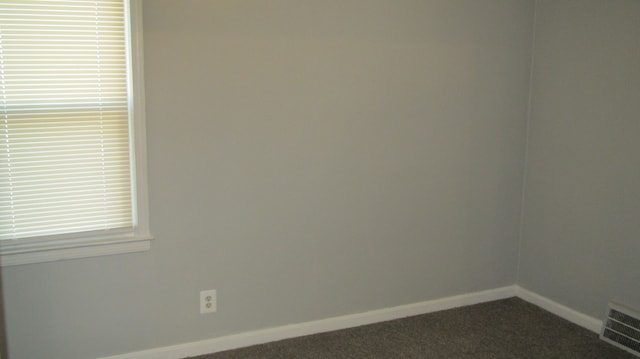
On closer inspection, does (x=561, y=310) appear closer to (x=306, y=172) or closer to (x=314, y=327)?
(x=314, y=327)

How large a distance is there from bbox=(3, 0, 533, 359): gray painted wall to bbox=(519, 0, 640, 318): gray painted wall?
0.14 metres

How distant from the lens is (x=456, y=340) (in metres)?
3.04

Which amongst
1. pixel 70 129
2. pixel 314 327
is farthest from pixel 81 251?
pixel 314 327

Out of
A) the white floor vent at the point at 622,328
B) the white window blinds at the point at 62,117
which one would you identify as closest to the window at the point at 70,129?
the white window blinds at the point at 62,117

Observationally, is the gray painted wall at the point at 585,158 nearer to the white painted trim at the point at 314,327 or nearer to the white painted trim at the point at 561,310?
the white painted trim at the point at 561,310

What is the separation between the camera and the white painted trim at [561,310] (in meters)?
3.15

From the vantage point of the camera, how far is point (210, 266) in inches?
110

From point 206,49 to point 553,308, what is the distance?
8.01 feet

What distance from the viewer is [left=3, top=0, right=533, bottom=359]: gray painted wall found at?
2586 mm

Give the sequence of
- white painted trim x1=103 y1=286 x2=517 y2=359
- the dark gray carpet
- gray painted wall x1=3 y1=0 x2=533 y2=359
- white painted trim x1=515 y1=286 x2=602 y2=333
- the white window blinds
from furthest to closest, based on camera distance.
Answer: white painted trim x1=515 y1=286 x2=602 y2=333 < the dark gray carpet < white painted trim x1=103 y1=286 x2=517 y2=359 < gray painted wall x1=3 y1=0 x2=533 y2=359 < the white window blinds

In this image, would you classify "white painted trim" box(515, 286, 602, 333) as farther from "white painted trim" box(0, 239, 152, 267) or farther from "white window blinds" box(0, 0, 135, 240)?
"white window blinds" box(0, 0, 135, 240)

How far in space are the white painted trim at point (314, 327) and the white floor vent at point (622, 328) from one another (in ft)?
2.27

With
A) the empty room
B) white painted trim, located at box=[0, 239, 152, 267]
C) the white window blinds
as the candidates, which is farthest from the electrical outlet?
the white window blinds

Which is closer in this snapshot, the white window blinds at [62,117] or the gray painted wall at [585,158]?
the white window blinds at [62,117]
